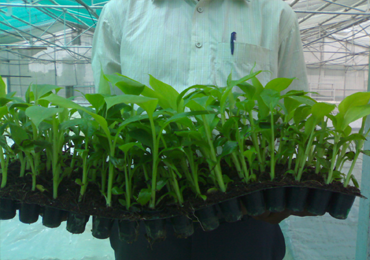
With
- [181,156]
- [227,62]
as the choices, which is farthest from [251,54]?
[181,156]

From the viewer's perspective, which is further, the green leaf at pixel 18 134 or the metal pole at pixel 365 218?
the metal pole at pixel 365 218

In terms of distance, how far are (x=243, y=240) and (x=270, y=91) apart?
0.36m

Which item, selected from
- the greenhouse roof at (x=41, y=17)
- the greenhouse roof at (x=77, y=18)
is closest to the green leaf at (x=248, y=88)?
the greenhouse roof at (x=77, y=18)

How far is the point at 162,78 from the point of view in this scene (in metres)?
0.71

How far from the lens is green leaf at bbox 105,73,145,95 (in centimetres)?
35

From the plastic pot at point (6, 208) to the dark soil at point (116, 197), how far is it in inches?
0.5

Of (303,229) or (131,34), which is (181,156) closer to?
(131,34)

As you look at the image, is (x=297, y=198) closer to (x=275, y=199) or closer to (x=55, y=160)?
(x=275, y=199)

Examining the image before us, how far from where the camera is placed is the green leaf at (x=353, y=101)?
445 mm

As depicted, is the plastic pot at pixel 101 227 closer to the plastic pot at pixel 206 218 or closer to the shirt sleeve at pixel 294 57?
the plastic pot at pixel 206 218

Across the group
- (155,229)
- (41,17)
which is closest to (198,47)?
(155,229)

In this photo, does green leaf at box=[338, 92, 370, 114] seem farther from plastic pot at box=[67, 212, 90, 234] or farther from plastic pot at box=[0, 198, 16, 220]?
plastic pot at box=[0, 198, 16, 220]

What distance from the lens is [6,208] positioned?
0.47m

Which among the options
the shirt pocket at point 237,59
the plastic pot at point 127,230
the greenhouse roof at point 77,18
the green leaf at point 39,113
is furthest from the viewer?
the greenhouse roof at point 77,18
